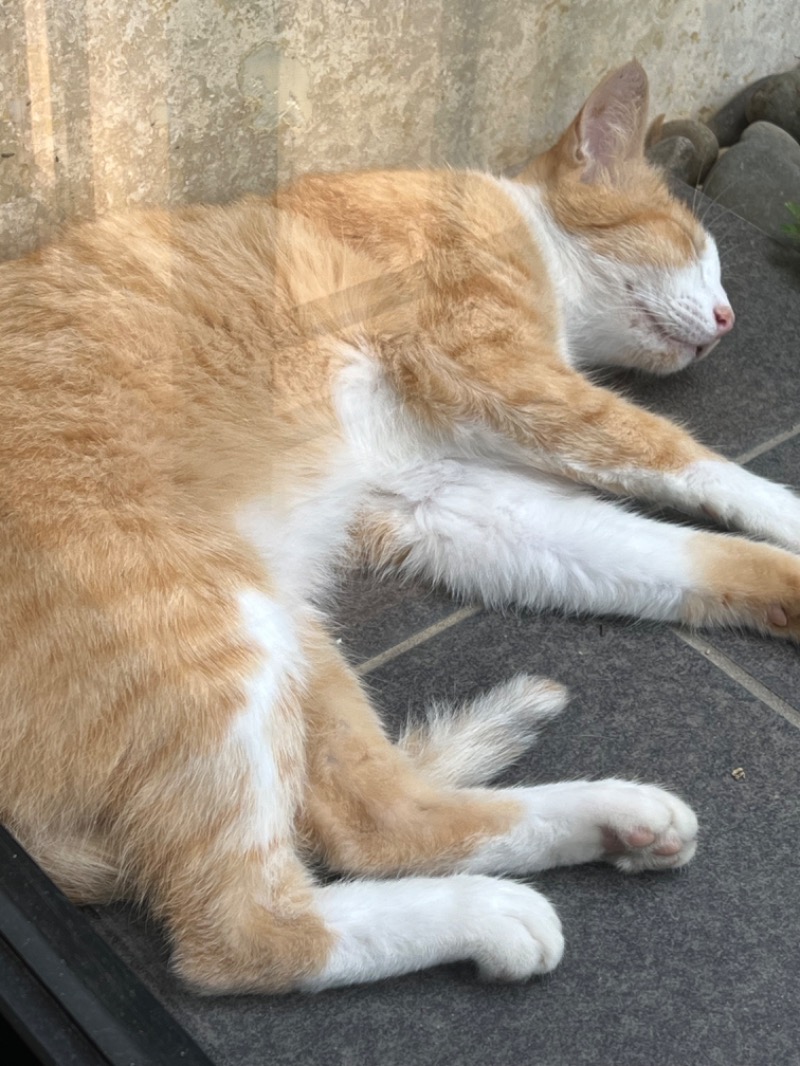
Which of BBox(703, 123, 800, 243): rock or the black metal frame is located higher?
BBox(703, 123, 800, 243): rock

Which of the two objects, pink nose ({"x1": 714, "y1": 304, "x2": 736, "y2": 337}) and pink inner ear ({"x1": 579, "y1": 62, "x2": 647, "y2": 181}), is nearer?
pink inner ear ({"x1": 579, "y1": 62, "x2": 647, "y2": 181})

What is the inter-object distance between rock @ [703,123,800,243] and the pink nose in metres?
0.52

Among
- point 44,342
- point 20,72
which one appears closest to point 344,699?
point 44,342

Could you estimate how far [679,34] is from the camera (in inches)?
105

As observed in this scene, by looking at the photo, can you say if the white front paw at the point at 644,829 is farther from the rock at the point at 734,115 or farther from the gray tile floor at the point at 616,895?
the rock at the point at 734,115

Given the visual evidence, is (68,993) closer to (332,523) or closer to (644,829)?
(644,829)

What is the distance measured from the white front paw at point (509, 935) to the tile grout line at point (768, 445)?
1.06 metres

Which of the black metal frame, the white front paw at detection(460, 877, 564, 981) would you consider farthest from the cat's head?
the black metal frame

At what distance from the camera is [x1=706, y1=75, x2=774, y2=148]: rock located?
2.91 m

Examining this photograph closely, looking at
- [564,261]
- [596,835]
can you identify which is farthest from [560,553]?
[564,261]

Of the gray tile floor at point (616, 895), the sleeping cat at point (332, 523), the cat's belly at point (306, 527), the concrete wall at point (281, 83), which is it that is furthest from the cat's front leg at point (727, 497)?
the concrete wall at point (281, 83)

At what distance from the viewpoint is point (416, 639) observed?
1821 millimetres

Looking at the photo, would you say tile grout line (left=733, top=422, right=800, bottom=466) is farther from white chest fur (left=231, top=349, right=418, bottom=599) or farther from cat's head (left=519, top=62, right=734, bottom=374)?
white chest fur (left=231, top=349, right=418, bottom=599)

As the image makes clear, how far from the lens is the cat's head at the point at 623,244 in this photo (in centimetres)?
212
